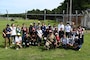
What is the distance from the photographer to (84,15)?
48688mm

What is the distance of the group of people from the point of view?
20.5 metres

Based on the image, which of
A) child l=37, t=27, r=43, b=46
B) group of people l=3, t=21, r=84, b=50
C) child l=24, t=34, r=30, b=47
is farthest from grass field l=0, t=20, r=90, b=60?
child l=37, t=27, r=43, b=46

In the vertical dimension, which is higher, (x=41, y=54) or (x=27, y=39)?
(x=27, y=39)

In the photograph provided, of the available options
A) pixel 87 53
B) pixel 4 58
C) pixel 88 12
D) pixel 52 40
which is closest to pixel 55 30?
pixel 52 40

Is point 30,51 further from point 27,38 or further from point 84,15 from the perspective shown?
point 84,15

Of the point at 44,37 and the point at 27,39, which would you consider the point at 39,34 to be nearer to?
the point at 44,37

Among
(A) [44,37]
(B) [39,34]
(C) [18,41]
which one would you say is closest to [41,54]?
(C) [18,41]

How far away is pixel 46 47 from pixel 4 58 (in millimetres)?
3365

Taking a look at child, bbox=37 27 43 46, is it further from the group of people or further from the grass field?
the grass field

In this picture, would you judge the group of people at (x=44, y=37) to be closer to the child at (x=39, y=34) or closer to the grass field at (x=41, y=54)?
the child at (x=39, y=34)

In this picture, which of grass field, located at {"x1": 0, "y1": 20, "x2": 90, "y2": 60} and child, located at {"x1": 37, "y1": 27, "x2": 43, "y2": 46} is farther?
child, located at {"x1": 37, "y1": 27, "x2": 43, "y2": 46}

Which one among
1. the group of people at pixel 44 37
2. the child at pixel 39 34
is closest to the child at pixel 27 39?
the group of people at pixel 44 37

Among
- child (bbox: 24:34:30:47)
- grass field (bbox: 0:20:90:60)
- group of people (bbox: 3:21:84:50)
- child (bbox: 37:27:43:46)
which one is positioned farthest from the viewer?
child (bbox: 37:27:43:46)

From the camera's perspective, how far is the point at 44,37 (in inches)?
863
